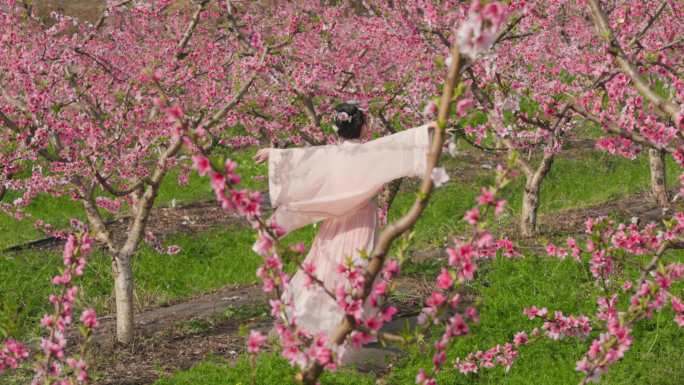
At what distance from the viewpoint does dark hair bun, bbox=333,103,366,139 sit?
6.19 meters

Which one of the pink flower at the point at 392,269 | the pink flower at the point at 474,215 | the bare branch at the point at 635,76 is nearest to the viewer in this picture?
the pink flower at the point at 474,215

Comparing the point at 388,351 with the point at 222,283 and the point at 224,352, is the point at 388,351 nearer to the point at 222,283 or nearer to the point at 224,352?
the point at 224,352

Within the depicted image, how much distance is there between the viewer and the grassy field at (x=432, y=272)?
573cm

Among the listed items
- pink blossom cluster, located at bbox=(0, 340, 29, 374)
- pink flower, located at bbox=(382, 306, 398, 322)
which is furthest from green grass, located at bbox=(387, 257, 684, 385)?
pink blossom cluster, located at bbox=(0, 340, 29, 374)

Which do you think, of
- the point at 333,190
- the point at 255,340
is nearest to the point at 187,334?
the point at 333,190

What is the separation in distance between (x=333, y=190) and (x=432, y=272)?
3.10 metres

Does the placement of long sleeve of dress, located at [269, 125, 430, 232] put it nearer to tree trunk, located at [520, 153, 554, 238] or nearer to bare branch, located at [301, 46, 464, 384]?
bare branch, located at [301, 46, 464, 384]

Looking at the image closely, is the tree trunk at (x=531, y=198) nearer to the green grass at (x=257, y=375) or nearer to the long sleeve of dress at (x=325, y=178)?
the long sleeve of dress at (x=325, y=178)

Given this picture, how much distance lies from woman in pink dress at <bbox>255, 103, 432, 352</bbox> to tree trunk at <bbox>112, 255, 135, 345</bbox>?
163 cm

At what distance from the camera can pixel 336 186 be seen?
601 cm

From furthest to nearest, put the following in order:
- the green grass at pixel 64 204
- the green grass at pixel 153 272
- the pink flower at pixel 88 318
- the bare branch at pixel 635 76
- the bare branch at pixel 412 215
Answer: the green grass at pixel 64 204 < the green grass at pixel 153 272 < the bare branch at pixel 635 76 < the pink flower at pixel 88 318 < the bare branch at pixel 412 215

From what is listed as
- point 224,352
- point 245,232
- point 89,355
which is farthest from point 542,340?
point 245,232

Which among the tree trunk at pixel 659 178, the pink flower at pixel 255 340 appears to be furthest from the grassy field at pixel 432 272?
the tree trunk at pixel 659 178

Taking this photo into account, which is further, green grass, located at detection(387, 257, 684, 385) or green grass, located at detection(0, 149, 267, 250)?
green grass, located at detection(0, 149, 267, 250)
